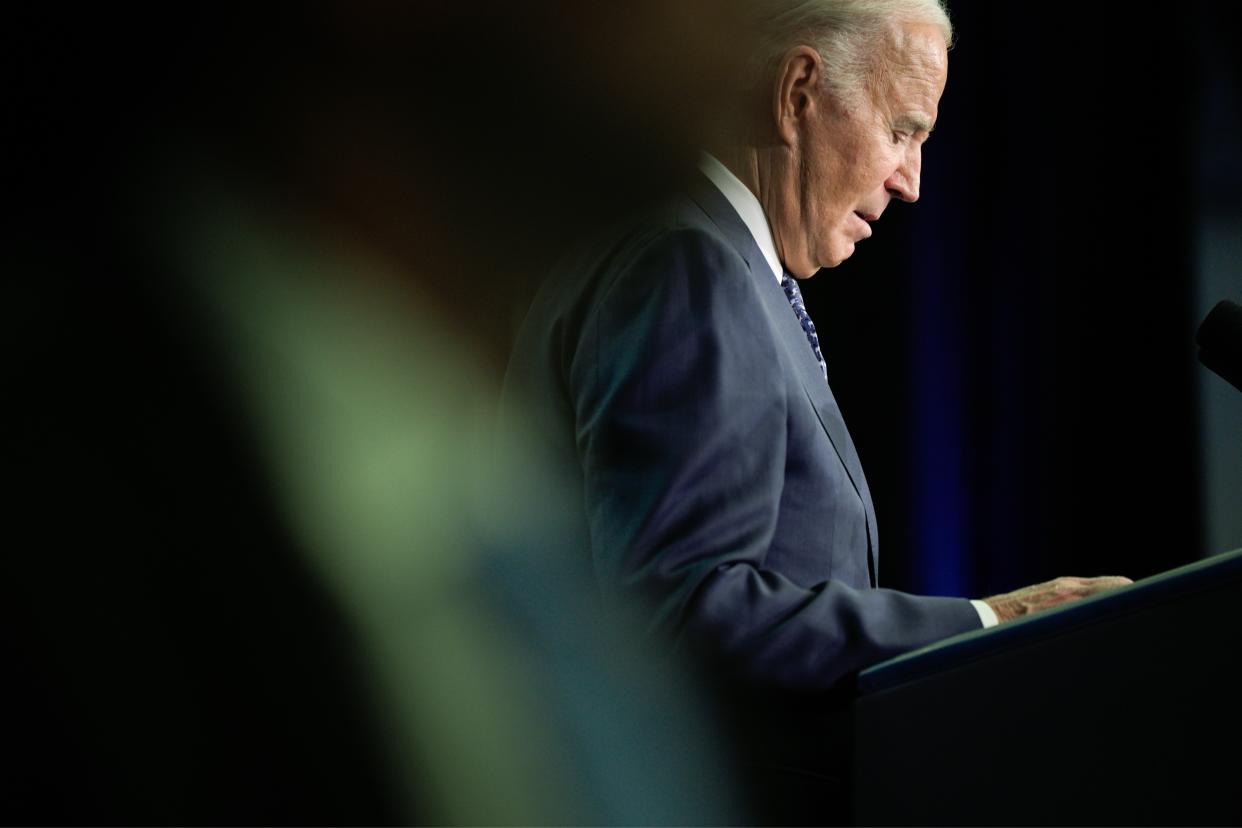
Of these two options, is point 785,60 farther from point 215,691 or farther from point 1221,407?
point 1221,407

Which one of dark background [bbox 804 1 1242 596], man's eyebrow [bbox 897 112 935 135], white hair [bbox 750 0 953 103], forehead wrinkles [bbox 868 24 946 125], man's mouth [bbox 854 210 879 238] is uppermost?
white hair [bbox 750 0 953 103]

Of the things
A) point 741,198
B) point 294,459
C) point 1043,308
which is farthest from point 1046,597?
point 1043,308

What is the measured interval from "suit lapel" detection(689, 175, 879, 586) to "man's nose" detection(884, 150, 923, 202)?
0.25 metres

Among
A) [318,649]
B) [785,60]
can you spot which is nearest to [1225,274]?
[785,60]

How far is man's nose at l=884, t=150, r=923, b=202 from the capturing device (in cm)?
123

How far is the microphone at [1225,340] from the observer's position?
3.06ft

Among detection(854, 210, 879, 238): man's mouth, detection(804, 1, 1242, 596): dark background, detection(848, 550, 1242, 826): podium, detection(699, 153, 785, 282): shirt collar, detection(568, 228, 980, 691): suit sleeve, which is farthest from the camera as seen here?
detection(804, 1, 1242, 596): dark background

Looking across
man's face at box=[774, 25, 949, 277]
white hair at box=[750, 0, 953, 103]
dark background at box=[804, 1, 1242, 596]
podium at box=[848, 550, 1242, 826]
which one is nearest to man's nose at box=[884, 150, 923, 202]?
man's face at box=[774, 25, 949, 277]

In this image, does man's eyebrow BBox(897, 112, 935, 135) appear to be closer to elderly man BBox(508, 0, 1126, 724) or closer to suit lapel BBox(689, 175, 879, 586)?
elderly man BBox(508, 0, 1126, 724)

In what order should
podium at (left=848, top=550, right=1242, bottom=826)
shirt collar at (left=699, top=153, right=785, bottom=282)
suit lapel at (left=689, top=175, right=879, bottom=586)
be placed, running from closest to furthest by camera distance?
1. podium at (left=848, top=550, right=1242, bottom=826)
2. suit lapel at (left=689, top=175, right=879, bottom=586)
3. shirt collar at (left=699, top=153, right=785, bottom=282)

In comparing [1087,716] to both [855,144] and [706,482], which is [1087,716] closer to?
[706,482]

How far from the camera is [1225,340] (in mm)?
940

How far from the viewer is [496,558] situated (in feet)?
3.56

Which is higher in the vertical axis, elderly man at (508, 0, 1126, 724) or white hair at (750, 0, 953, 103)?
white hair at (750, 0, 953, 103)
